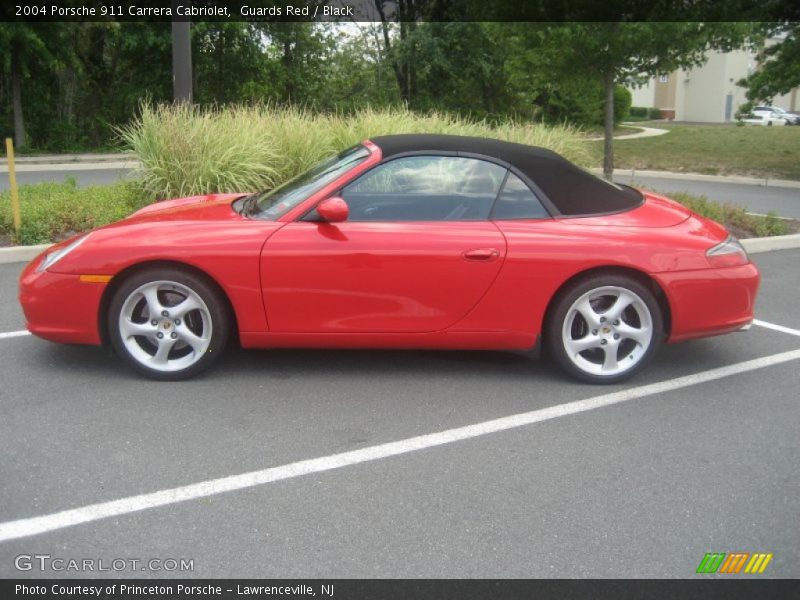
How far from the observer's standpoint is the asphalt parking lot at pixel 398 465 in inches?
116

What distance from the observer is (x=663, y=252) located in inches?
181

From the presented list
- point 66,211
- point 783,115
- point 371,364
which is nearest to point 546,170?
point 371,364

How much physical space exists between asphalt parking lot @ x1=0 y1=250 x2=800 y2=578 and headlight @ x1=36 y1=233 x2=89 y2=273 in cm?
62

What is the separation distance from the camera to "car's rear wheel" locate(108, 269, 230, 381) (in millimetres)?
4434

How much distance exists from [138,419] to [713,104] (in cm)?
6564

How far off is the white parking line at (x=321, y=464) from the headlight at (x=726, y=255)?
71cm

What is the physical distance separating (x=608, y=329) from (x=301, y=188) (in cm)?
201

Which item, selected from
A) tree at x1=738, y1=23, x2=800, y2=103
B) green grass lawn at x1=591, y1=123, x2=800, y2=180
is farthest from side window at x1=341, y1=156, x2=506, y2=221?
tree at x1=738, y1=23, x2=800, y2=103

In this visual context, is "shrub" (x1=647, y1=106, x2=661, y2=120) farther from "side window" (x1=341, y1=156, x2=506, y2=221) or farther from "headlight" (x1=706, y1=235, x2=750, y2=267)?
"side window" (x1=341, y1=156, x2=506, y2=221)

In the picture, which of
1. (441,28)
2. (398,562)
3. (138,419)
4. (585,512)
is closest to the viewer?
(398,562)

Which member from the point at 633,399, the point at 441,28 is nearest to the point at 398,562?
the point at 633,399

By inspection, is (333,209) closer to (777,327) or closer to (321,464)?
(321,464)

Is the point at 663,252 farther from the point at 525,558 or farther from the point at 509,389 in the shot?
the point at 525,558

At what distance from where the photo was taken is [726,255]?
4734 mm
